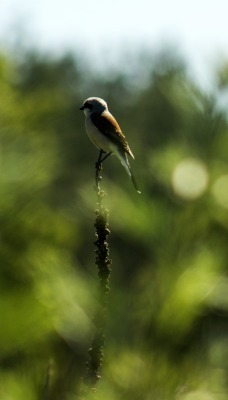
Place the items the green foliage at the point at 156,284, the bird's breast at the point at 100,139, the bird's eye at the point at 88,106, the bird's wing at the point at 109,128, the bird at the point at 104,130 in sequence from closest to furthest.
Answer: the green foliage at the point at 156,284
the bird's breast at the point at 100,139
the bird at the point at 104,130
the bird's wing at the point at 109,128
the bird's eye at the point at 88,106

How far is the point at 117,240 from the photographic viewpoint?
25281mm

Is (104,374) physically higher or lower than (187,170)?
lower

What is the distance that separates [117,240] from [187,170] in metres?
22.8

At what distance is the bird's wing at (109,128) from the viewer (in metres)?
4.51

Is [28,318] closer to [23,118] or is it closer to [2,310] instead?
[2,310]

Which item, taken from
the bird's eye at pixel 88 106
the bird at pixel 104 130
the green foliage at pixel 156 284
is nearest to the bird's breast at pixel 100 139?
the bird at pixel 104 130

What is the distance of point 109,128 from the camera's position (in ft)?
15.4

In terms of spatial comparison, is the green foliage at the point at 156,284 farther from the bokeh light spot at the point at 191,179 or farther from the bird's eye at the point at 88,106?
the bird's eye at the point at 88,106

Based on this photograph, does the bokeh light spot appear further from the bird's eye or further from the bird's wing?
the bird's eye

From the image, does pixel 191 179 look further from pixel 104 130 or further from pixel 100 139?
pixel 104 130

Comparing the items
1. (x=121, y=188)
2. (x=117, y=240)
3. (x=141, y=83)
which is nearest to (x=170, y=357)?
(x=121, y=188)

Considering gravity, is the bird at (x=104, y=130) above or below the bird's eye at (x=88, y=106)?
below

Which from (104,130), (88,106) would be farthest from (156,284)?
(88,106)

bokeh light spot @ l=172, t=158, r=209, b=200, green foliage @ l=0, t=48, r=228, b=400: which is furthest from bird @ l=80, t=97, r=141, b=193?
bokeh light spot @ l=172, t=158, r=209, b=200
